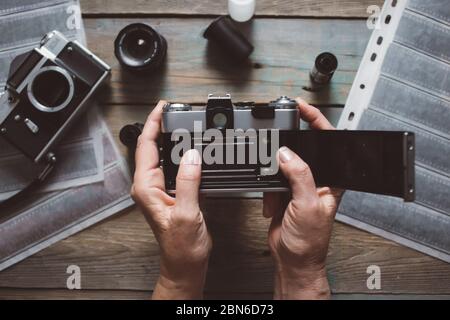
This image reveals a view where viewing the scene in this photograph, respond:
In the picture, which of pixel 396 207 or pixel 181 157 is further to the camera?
pixel 396 207

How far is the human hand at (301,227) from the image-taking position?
0.61 m

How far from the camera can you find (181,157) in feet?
2.05

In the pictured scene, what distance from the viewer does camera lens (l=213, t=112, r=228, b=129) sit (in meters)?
0.61

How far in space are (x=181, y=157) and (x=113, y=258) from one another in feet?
1.04

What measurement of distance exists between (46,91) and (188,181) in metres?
0.35

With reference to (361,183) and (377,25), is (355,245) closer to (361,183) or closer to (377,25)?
(361,183)

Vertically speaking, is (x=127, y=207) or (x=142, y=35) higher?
(x=142, y=35)

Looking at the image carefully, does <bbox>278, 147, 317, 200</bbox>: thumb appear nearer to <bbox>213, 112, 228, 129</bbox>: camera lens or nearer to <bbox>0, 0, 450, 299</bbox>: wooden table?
<bbox>213, 112, 228, 129</bbox>: camera lens

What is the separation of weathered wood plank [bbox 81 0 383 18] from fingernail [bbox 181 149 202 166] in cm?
33

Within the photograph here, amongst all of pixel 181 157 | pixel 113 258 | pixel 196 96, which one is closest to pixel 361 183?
pixel 181 157

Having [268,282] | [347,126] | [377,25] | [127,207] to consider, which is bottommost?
[268,282]

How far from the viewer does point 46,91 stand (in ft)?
2.55

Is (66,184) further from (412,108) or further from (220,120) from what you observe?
(412,108)

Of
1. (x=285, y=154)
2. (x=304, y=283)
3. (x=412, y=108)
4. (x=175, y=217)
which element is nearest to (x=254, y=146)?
(x=285, y=154)
